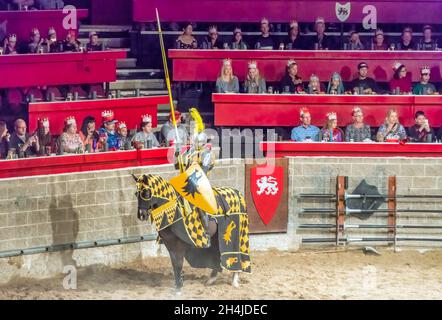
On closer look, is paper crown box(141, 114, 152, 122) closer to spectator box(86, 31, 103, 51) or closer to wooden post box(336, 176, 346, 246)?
spectator box(86, 31, 103, 51)

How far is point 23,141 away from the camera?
1658 centimetres

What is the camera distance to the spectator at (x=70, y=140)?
16567 mm

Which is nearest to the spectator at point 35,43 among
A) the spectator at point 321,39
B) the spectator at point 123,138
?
the spectator at point 123,138

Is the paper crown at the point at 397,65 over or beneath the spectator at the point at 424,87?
over

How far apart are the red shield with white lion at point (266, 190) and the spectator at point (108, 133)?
1900 mm

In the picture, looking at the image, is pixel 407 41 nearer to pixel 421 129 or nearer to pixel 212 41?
pixel 421 129

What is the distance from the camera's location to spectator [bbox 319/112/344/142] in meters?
17.7

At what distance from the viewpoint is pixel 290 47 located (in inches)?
758

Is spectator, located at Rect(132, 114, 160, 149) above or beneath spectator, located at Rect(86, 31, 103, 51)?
beneath

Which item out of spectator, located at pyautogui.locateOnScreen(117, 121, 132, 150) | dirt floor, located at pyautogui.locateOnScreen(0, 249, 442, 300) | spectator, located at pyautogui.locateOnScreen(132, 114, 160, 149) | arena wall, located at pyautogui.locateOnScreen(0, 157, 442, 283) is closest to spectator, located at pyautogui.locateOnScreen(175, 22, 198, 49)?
spectator, located at pyautogui.locateOnScreen(132, 114, 160, 149)

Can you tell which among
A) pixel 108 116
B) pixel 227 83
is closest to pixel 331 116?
pixel 227 83

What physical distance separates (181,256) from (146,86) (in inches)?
207

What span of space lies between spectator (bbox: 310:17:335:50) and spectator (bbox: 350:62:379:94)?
883mm

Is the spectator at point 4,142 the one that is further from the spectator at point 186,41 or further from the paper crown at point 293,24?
the paper crown at point 293,24
